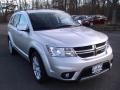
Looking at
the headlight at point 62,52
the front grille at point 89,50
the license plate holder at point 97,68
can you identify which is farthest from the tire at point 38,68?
the license plate holder at point 97,68

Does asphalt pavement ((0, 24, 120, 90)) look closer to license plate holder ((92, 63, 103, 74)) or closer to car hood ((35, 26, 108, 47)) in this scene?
license plate holder ((92, 63, 103, 74))

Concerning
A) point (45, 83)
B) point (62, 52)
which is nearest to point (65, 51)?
point (62, 52)

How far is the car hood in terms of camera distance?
504 centimetres

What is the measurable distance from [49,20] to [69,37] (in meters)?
1.41

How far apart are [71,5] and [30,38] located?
5533 cm

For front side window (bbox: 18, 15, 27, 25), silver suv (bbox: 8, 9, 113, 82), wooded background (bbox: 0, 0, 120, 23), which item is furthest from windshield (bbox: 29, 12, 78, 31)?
wooded background (bbox: 0, 0, 120, 23)

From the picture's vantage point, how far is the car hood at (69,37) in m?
5.04

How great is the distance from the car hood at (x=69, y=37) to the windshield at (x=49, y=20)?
390 mm

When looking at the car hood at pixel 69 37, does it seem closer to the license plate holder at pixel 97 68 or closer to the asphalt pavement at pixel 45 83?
the license plate holder at pixel 97 68

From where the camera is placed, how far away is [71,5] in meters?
60.4

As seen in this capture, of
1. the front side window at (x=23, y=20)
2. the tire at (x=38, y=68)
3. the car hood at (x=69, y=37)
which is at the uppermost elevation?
the front side window at (x=23, y=20)

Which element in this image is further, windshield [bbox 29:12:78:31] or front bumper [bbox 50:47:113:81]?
windshield [bbox 29:12:78:31]

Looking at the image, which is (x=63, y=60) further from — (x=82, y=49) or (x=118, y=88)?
(x=118, y=88)

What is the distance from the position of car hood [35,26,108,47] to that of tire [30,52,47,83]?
1.63 ft
